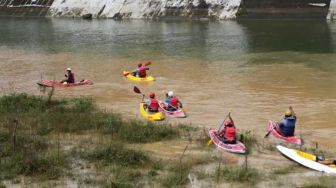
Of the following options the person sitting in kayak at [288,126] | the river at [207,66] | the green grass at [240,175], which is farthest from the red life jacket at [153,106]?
the green grass at [240,175]

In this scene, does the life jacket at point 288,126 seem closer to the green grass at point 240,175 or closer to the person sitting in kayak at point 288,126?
the person sitting in kayak at point 288,126

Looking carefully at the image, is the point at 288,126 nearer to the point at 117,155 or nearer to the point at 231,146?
the point at 231,146

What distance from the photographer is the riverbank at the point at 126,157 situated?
37.9 feet

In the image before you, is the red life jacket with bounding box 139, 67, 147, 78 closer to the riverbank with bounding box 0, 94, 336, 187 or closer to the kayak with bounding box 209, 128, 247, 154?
the riverbank with bounding box 0, 94, 336, 187

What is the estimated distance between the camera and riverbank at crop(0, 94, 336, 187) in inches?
455

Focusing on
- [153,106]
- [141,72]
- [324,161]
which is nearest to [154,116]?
[153,106]

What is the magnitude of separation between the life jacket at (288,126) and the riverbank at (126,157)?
70 cm

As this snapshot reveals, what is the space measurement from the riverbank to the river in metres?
2.78

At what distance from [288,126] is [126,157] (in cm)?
546

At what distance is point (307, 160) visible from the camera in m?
12.8

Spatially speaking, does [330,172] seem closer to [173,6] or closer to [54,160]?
[54,160]

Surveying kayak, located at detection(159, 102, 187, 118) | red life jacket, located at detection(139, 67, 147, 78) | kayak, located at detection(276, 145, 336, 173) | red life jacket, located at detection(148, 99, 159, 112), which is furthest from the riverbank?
red life jacket, located at detection(139, 67, 147, 78)

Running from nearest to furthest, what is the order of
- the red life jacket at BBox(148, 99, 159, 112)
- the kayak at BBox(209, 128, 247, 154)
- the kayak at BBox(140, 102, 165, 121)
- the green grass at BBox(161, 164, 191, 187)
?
the green grass at BBox(161, 164, 191, 187), the kayak at BBox(209, 128, 247, 154), the kayak at BBox(140, 102, 165, 121), the red life jacket at BBox(148, 99, 159, 112)

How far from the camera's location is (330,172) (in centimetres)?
1227
